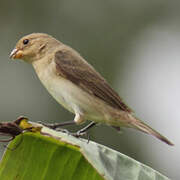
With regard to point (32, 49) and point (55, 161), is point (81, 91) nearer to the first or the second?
point (32, 49)

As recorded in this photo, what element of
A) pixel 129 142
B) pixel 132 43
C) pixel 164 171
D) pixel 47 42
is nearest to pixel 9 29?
pixel 132 43

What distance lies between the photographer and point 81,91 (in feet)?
17.3

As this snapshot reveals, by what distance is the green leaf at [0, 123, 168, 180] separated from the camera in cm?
350

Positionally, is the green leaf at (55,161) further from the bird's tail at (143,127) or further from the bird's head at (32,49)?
the bird's head at (32,49)

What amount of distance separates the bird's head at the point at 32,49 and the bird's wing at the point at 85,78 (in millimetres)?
204

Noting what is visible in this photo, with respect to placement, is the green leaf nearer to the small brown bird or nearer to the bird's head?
the small brown bird

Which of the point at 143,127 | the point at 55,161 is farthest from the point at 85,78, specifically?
the point at 55,161

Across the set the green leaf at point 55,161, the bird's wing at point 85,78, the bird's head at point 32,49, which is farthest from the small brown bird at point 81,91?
the green leaf at point 55,161

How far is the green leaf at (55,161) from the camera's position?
350cm

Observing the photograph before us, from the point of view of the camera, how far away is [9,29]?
39.9ft

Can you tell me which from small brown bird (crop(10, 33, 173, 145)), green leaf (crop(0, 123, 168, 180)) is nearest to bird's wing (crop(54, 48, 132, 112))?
small brown bird (crop(10, 33, 173, 145))

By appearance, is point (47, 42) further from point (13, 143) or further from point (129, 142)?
point (129, 142)

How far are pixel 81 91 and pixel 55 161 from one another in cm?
173

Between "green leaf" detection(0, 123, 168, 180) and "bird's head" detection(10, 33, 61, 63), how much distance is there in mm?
2139
